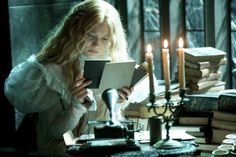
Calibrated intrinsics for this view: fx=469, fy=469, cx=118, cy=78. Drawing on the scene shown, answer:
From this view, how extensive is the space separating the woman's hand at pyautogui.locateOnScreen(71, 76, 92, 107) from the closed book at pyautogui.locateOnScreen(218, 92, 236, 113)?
665 millimetres

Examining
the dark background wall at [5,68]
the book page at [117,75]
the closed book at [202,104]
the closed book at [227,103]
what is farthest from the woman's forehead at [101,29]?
the dark background wall at [5,68]

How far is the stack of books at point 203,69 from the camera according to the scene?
269 centimetres

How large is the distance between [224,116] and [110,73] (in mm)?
603

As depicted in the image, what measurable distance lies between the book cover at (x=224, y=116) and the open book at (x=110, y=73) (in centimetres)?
Answer: 42

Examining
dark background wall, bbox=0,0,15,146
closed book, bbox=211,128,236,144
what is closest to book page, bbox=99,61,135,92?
closed book, bbox=211,128,236,144

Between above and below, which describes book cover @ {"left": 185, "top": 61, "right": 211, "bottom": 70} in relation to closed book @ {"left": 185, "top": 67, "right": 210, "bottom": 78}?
above

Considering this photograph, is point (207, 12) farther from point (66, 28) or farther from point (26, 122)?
point (26, 122)

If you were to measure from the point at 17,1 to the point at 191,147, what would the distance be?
66.7 inches

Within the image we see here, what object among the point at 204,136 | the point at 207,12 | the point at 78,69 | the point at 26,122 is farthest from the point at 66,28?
the point at 207,12

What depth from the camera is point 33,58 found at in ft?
8.02

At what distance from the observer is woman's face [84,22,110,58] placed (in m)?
2.35

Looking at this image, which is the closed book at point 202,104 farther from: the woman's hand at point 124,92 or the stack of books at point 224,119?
the woman's hand at point 124,92

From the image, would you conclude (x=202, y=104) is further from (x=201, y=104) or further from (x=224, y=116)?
(x=224, y=116)

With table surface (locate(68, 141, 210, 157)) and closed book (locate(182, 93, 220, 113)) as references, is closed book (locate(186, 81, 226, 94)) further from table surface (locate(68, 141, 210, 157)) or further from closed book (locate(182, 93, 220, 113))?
table surface (locate(68, 141, 210, 157))
